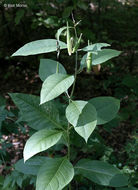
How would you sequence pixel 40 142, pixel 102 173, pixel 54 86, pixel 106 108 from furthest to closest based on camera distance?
pixel 102 173, pixel 106 108, pixel 40 142, pixel 54 86

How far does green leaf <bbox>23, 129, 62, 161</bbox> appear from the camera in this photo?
3.52 feet

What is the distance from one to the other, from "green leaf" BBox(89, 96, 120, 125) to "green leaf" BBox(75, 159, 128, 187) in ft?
1.09

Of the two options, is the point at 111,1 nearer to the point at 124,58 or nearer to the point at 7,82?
the point at 124,58

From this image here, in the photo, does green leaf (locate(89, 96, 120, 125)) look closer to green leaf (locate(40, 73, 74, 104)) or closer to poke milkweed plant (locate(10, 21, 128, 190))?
poke milkweed plant (locate(10, 21, 128, 190))

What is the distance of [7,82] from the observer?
16.0 ft

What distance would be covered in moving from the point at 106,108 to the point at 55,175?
44 centimetres

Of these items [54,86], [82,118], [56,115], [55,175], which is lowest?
[55,175]

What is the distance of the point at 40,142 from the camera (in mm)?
1119

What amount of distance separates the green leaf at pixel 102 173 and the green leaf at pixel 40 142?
0.37 meters

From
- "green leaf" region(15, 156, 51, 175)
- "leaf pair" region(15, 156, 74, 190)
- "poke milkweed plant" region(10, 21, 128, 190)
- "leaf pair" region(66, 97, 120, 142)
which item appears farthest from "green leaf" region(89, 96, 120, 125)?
"green leaf" region(15, 156, 51, 175)

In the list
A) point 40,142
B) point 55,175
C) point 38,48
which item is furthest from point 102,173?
point 38,48

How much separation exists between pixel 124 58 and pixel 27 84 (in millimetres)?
2179

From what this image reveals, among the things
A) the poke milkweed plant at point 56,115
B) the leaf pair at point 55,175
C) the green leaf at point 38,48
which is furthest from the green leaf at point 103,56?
the leaf pair at point 55,175

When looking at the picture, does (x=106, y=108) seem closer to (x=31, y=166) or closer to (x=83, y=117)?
(x=83, y=117)
